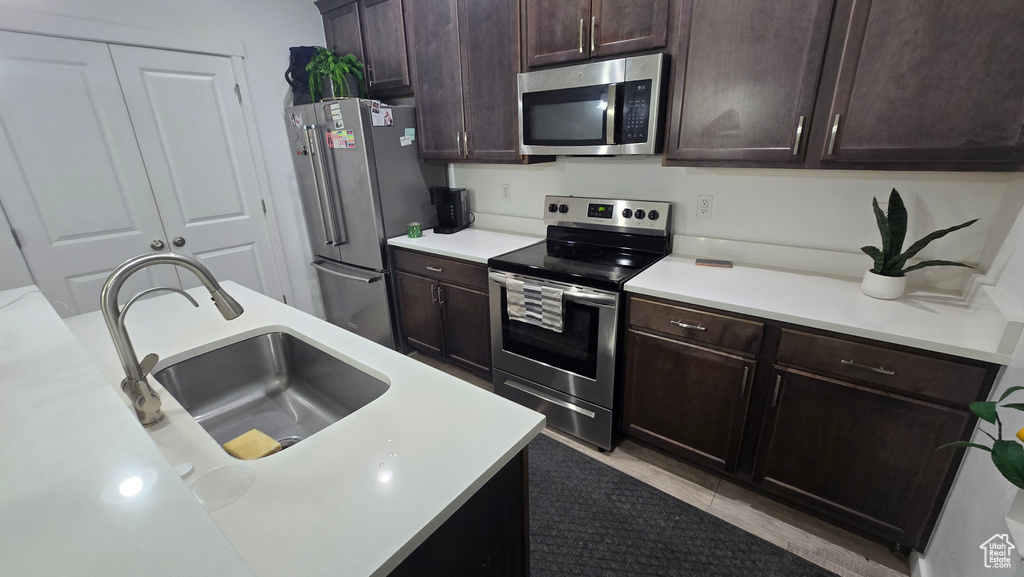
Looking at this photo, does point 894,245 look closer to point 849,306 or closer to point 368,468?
point 849,306

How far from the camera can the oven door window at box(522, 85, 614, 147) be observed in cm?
192

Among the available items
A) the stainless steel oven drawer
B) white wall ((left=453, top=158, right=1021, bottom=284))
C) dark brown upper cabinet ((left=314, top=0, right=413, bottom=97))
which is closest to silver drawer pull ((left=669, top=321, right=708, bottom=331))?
the stainless steel oven drawer

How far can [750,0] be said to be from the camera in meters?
1.54

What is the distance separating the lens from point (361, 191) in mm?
2627

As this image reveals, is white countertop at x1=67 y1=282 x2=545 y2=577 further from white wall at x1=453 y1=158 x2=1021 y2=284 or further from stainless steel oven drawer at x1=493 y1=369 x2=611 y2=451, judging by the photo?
white wall at x1=453 y1=158 x2=1021 y2=284

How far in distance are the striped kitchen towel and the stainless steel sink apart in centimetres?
99

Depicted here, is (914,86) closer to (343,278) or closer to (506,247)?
(506,247)

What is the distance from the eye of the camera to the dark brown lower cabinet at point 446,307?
94.7 inches

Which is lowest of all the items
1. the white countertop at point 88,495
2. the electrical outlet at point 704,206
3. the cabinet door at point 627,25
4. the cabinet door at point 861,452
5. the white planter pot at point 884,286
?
the cabinet door at point 861,452

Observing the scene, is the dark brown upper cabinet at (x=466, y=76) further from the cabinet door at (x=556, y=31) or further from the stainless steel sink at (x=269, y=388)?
the stainless steel sink at (x=269, y=388)

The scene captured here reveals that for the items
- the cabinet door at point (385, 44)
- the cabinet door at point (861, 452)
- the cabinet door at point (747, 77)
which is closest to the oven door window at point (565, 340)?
the cabinet door at point (861, 452)

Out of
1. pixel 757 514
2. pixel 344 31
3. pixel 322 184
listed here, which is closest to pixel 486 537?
pixel 757 514

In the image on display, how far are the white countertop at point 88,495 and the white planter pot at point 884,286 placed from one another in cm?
195

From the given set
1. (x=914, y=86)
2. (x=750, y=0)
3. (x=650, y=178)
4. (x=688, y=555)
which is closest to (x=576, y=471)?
(x=688, y=555)
